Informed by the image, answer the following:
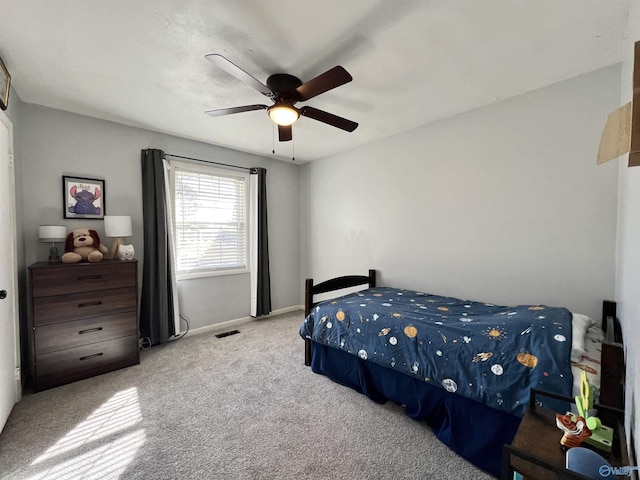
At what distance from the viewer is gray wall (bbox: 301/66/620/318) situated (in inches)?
82.1

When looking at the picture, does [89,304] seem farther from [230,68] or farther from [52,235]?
[230,68]

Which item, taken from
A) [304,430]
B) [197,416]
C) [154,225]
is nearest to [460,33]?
[304,430]

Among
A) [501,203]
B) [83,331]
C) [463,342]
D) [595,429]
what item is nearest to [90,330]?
[83,331]

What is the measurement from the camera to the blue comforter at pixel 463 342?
145 cm

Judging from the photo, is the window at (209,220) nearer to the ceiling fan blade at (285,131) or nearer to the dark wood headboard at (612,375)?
the ceiling fan blade at (285,131)

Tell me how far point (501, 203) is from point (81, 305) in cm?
390

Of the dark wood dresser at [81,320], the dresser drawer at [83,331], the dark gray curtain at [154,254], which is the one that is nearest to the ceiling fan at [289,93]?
the dark gray curtain at [154,254]

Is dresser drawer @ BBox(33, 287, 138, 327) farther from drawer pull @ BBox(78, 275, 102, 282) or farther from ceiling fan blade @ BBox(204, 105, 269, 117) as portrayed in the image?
ceiling fan blade @ BBox(204, 105, 269, 117)

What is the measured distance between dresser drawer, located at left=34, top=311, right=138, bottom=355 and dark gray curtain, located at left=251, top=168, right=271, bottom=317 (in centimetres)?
166

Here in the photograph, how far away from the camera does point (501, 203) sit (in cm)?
253

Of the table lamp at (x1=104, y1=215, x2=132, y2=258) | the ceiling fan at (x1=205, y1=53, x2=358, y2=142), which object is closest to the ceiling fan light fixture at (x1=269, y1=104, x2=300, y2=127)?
the ceiling fan at (x1=205, y1=53, x2=358, y2=142)

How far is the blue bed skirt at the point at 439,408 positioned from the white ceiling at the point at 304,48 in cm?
223

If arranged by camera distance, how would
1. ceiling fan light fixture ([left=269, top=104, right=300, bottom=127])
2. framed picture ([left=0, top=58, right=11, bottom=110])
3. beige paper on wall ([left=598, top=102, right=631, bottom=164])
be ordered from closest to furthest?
1. beige paper on wall ([left=598, top=102, right=631, bottom=164])
2. framed picture ([left=0, top=58, right=11, bottom=110])
3. ceiling fan light fixture ([left=269, top=104, right=300, bottom=127])

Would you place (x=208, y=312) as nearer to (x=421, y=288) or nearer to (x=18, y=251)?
(x=18, y=251)
